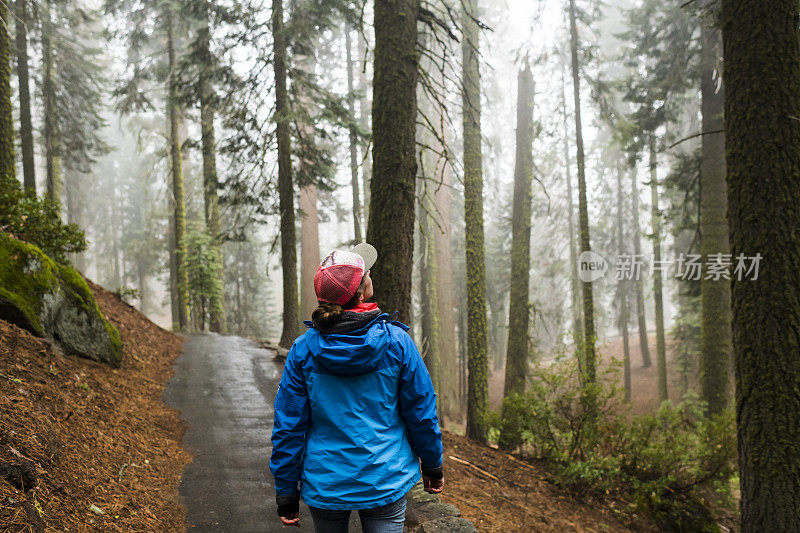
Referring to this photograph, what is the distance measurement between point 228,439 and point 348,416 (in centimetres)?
446

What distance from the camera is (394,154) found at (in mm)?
4812

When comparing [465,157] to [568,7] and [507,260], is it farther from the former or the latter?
[507,260]

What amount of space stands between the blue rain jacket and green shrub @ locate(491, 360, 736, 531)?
5.63 m

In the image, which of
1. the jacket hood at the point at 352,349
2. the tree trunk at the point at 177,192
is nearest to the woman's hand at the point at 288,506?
the jacket hood at the point at 352,349

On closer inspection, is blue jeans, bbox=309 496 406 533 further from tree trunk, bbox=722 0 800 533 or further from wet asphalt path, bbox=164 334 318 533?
tree trunk, bbox=722 0 800 533

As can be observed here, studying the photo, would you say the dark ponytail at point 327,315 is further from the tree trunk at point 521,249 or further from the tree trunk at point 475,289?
the tree trunk at point 521,249

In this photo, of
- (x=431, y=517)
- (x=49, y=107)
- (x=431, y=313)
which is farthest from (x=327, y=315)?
(x=49, y=107)

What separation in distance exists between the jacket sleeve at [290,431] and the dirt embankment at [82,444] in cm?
160

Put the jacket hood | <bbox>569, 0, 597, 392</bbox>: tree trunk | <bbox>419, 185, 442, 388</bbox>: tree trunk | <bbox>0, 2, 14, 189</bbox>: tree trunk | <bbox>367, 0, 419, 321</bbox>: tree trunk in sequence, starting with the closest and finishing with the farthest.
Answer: the jacket hood < <bbox>367, 0, 419, 321</bbox>: tree trunk < <bbox>0, 2, 14, 189</bbox>: tree trunk < <bbox>569, 0, 597, 392</bbox>: tree trunk < <bbox>419, 185, 442, 388</bbox>: tree trunk

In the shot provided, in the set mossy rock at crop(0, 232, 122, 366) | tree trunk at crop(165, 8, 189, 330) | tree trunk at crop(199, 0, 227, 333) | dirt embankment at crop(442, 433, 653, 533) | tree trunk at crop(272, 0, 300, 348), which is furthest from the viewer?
tree trunk at crop(165, 8, 189, 330)

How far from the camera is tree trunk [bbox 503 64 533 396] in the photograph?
1162 centimetres

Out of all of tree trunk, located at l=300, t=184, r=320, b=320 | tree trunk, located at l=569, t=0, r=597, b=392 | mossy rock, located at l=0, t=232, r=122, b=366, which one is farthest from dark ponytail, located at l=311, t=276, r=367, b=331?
tree trunk, located at l=300, t=184, r=320, b=320

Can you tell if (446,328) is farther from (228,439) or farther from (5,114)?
(5,114)

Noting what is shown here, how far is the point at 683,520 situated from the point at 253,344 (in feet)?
35.1
